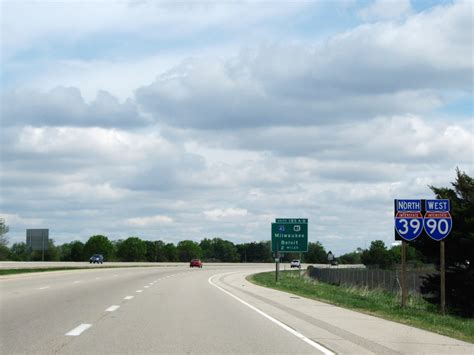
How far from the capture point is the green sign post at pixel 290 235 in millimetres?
55562

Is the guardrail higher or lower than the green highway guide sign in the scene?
lower

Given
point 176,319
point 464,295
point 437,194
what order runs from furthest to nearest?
point 437,194 < point 464,295 < point 176,319

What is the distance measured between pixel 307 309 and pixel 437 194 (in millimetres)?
16848

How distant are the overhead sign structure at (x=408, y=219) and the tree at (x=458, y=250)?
10912mm

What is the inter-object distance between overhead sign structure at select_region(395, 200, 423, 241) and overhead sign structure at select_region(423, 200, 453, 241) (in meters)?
0.26

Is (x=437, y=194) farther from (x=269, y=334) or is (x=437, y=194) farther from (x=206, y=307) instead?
(x=269, y=334)

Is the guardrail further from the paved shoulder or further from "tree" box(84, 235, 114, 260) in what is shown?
"tree" box(84, 235, 114, 260)

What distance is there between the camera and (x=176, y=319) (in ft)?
56.1

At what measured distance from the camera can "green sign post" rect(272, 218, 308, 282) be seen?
55.6 m

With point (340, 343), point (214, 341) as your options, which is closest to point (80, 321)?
point (214, 341)

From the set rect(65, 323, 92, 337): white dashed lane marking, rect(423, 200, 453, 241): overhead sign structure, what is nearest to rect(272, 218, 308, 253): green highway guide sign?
rect(423, 200, 453, 241): overhead sign structure

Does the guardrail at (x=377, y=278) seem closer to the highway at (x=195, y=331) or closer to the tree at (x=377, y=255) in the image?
the highway at (x=195, y=331)

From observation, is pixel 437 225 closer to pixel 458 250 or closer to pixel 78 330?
pixel 458 250

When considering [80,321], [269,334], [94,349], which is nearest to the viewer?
[94,349]
